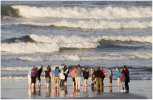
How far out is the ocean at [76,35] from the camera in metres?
39.0

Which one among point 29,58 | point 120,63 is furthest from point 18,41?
point 120,63

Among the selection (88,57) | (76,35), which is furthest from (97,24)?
(88,57)

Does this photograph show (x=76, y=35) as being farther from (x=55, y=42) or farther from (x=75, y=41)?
(x=55, y=42)

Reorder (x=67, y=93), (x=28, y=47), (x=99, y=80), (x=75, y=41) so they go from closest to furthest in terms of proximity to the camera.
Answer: (x=67, y=93)
(x=99, y=80)
(x=28, y=47)
(x=75, y=41)

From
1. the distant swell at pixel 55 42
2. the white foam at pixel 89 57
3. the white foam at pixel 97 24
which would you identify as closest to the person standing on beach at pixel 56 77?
the white foam at pixel 89 57

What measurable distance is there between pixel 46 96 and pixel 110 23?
111 feet

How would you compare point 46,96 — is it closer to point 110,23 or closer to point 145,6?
point 110,23

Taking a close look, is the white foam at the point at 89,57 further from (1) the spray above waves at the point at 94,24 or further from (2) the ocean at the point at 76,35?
(1) the spray above waves at the point at 94,24

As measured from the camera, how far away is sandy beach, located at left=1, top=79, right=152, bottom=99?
87.2 feet

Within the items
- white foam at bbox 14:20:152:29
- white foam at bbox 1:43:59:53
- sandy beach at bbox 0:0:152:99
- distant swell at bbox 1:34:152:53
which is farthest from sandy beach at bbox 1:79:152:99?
white foam at bbox 14:20:152:29

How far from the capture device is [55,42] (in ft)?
160

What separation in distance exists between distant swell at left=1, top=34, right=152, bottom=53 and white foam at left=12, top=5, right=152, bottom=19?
13117 millimetres

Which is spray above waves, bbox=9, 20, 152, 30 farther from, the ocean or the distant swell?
the distant swell

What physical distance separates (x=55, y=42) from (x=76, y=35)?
418cm
